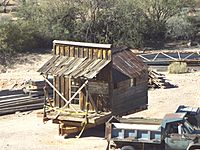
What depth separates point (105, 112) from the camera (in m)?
21.5

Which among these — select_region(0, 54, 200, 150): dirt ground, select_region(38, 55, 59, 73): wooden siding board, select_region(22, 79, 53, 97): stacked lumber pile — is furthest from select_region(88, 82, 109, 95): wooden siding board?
select_region(22, 79, 53, 97): stacked lumber pile

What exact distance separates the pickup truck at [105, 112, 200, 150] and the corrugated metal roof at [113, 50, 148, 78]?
3908 mm

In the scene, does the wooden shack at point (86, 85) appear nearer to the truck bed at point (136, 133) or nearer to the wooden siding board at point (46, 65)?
the wooden siding board at point (46, 65)

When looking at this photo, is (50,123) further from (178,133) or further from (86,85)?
(178,133)

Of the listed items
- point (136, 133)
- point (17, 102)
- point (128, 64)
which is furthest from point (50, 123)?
point (136, 133)

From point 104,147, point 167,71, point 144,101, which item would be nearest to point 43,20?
point 167,71

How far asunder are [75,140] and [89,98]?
160cm

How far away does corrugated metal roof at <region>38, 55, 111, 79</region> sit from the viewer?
20.9 meters

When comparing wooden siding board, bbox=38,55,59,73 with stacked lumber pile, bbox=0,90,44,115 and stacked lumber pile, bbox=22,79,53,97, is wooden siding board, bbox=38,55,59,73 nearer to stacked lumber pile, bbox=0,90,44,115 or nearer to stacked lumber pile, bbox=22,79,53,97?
stacked lumber pile, bbox=22,79,53,97

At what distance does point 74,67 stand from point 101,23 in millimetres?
21800

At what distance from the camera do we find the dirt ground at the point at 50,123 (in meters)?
20.9

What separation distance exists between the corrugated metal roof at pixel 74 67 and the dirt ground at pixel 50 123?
94.5 inches

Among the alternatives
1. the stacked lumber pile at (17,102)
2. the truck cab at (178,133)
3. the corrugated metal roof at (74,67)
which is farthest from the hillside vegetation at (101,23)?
the truck cab at (178,133)

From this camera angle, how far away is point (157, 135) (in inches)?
709
